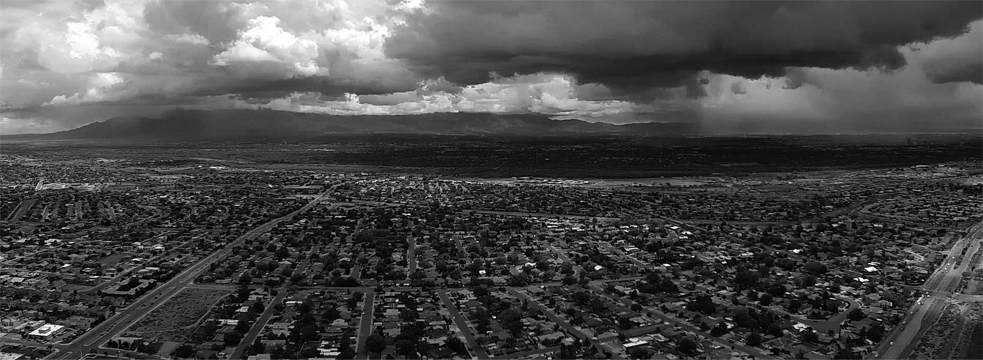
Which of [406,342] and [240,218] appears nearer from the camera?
[406,342]

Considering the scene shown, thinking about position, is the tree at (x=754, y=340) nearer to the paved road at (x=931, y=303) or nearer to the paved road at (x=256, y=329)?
the paved road at (x=931, y=303)

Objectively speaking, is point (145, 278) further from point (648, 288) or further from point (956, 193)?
point (956, 193)

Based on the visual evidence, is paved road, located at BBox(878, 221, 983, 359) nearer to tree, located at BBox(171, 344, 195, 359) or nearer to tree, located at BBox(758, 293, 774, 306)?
tree, located at BBox(758, 293, 774, 306)

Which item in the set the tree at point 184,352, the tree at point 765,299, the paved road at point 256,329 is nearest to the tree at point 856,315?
the tree at point 765,299

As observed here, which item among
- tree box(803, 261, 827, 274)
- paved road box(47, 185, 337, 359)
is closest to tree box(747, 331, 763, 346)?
tree box(803, 261, 827, 274)

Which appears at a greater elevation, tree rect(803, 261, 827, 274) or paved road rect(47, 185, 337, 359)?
tree rect(803, 261, 827, 274)

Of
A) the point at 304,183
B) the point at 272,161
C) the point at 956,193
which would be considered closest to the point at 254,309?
the point at 304,183

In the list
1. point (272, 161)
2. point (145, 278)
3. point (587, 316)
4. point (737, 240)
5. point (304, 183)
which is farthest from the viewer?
point (272, 161)
